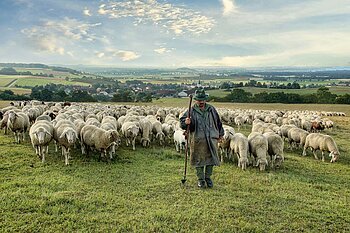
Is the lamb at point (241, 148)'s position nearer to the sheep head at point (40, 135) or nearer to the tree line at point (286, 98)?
the sheep head at point (40, 135)

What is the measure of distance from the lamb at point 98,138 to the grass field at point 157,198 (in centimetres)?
62

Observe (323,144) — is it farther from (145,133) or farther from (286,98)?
(286,98)

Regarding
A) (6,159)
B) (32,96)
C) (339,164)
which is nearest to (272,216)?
(339,164)

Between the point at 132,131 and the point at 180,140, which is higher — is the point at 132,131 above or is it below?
above

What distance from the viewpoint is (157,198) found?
28.1 ft

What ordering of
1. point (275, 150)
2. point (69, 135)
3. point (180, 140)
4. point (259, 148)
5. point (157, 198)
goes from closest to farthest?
point (157, 198), point (69, 135), point (259, 148), point (275, 150), point (180, 140)

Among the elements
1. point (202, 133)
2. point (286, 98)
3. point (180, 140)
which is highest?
point (202, 133)

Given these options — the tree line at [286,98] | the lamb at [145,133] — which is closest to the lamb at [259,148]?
the lamb at [145,133]

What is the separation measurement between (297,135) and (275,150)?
598 cm

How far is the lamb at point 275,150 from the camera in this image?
13.4 meters

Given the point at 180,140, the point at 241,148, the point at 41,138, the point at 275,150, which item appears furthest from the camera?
the point at 180,140

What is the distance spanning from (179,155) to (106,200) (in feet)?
23.3

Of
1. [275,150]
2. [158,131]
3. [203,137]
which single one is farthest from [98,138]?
[275,150]

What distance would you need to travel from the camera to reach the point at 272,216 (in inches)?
297
